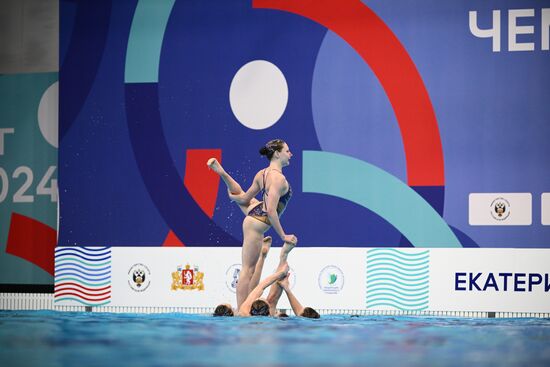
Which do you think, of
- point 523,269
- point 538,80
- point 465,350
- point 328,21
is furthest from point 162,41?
point 465,350

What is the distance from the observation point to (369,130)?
9.64 m

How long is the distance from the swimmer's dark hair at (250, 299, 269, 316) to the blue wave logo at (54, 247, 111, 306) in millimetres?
3317

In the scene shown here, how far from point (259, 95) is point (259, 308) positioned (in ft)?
11.2

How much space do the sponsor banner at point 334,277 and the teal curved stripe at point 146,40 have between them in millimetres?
2338

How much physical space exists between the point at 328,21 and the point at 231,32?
4.23 feet

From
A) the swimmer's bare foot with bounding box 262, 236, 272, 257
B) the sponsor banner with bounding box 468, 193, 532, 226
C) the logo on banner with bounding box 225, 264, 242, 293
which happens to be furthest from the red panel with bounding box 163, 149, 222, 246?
the sponsor banner with bounding box 468, 193, 532, 226

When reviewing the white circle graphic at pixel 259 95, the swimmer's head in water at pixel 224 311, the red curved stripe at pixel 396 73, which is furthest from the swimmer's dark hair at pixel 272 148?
the red curved stripe at pixel 396 73

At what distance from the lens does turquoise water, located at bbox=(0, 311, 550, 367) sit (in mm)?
4344

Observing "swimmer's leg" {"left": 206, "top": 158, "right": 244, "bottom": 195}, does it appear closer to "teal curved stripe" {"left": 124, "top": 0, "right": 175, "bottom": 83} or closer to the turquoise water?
the turquoise water

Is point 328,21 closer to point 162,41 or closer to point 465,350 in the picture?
point 162,41

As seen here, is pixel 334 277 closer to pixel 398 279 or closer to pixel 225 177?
pixel 398 279

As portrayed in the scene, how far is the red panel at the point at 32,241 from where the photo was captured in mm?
10781

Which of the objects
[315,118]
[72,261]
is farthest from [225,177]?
[72,261]

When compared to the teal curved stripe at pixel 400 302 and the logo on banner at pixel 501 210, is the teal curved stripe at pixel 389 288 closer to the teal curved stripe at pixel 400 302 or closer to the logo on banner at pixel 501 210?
the teal curved stripe at pixel 400 302
